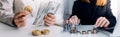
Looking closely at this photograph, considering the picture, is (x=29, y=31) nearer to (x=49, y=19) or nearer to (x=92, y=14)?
(x=49, y=19)

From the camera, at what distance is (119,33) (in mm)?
798

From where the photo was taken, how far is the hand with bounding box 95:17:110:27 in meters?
0.79

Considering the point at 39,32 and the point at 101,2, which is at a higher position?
the point at 101,2

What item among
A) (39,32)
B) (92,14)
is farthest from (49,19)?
(92,14)

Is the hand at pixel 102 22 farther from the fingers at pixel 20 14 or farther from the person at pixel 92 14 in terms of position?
the fingers at pixel 20 14

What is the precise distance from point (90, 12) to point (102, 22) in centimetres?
6

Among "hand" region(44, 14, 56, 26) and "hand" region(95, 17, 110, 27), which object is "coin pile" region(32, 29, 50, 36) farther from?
"hand" region(95, 17, 110, 27)

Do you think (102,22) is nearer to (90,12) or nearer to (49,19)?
(90,12)

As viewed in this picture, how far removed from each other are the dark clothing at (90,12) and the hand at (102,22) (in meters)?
0.01

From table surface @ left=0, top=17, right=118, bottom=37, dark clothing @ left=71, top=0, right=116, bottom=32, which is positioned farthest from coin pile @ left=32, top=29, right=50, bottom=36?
dark clothing @ left=71, top=0, right=116, bottom=32

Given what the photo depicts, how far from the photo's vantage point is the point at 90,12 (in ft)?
2.58

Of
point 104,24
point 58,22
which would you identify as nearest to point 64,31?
point 58,22

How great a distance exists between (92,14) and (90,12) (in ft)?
0.04

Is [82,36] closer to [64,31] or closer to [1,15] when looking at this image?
[64,31]
